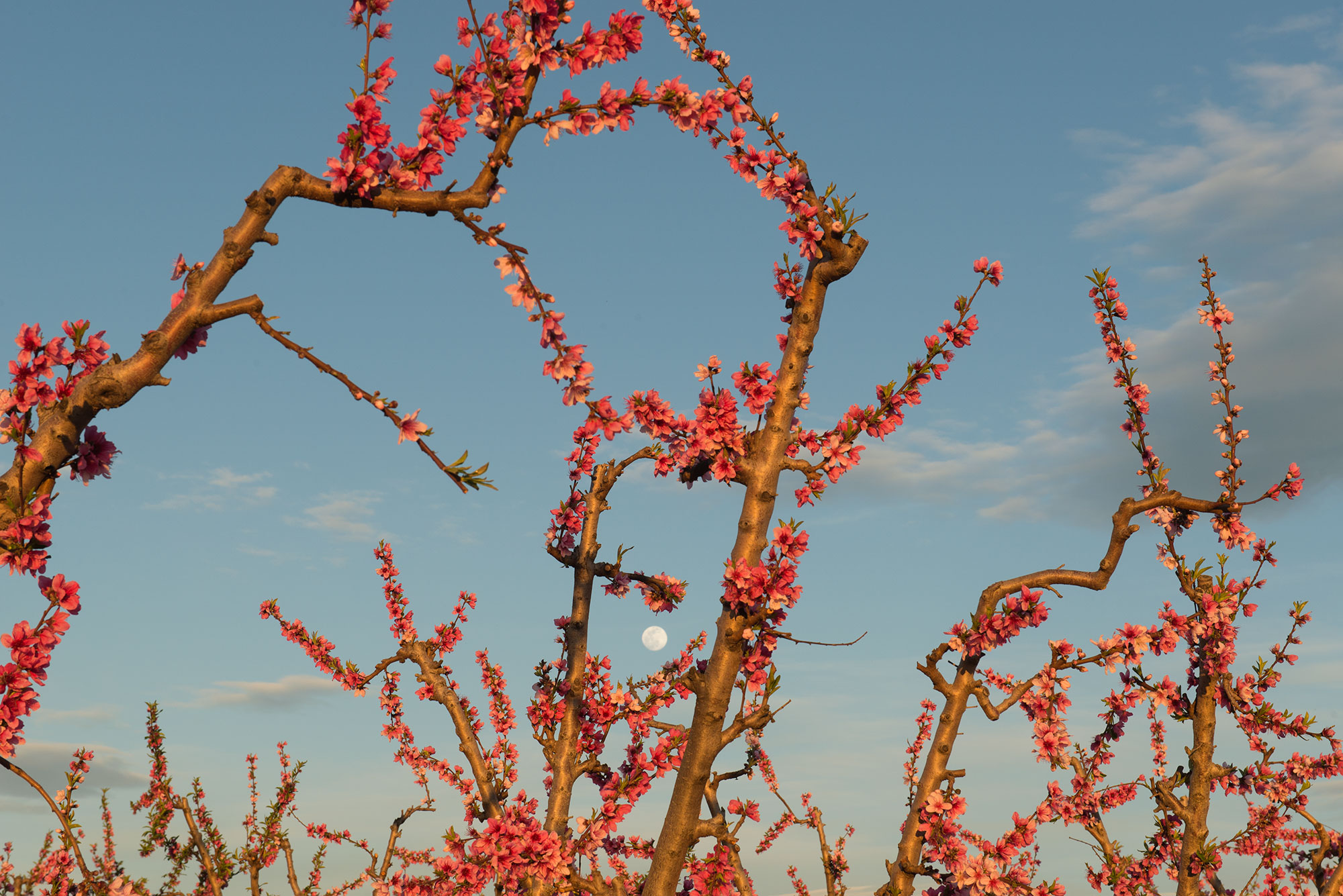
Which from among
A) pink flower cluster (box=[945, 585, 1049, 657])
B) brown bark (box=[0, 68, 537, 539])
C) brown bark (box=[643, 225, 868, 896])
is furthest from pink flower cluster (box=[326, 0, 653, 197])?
pink flower cluster (box=[945, 585, 1049, 657])

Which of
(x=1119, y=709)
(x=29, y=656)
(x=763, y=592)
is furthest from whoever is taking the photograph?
(x=1119, y=709)

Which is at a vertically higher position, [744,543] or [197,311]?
[744,543]

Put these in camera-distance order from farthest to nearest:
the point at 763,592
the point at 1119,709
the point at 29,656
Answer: the point at 1119,709, the point at 763,592, the point at 29,656

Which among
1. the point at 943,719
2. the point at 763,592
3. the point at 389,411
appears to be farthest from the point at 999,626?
the point at 389,411

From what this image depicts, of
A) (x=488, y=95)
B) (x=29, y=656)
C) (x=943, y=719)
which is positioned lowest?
(x=29, y=656)

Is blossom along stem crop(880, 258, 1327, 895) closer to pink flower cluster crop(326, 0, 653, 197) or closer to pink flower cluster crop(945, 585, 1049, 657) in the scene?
pink flower cluster crop(945, 585, 1049, 657)

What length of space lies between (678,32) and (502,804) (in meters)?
7.49

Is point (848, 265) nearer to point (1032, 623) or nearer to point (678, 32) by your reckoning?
point (678, 32)

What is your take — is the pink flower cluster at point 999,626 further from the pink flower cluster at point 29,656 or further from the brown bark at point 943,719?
the pink flower cluster at point 29,656

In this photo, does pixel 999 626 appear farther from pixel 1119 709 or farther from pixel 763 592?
pixel 1119 709

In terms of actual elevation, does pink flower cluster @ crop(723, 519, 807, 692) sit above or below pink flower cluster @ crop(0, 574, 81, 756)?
above

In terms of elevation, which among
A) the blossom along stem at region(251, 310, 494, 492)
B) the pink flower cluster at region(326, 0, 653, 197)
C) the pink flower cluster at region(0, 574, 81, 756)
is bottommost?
the pink flower cluster at region(0, 574, 81, 756)

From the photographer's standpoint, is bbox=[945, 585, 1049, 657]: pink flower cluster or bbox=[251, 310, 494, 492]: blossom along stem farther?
bbox=[945, 585, 1049, 657]: pink flower cluster

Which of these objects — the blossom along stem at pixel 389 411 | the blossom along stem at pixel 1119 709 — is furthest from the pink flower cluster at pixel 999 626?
the blossom along stem at pixel 389 411
